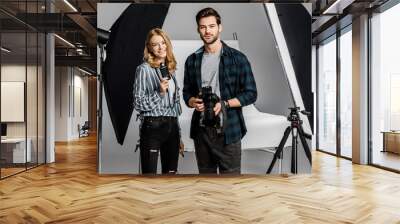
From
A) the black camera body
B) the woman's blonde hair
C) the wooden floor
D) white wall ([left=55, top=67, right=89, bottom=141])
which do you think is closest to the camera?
the wooden floor

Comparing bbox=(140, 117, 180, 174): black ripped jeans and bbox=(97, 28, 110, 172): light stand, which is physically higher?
bbox=(97, 28, 110, 172): light stand

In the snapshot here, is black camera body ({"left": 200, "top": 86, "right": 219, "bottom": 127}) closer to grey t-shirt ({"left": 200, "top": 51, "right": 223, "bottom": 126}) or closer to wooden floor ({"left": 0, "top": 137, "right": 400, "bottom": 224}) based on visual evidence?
grey t-shirt ({"left": 200, "top": 51, "right": 223, "bottom": 126})

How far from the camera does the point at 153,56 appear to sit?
21.1 ft

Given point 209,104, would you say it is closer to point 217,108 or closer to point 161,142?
point 217,108

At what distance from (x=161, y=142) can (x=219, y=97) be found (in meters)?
1.18

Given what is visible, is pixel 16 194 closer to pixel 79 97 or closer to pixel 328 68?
pixel 328 68

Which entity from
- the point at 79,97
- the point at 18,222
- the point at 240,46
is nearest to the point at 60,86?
the point at 79,97

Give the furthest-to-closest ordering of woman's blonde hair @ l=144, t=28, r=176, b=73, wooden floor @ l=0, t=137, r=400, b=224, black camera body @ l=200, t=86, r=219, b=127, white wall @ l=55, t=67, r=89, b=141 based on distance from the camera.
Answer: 1. white wall @ l=55, t=67, r=89, b=141
2. woman's blonde hair @ l=144, t=28, r=176, b=73
3. black camera body @ l=200, t=86, r=219, b=127
4. wooden floor @ l=0, t=137, r=400, b=224

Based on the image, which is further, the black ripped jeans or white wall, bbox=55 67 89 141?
white wall, bbox=55 67 89 141

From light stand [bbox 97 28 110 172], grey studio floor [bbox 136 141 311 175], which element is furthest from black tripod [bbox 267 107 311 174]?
light stand [bbox 97 28 110 172]

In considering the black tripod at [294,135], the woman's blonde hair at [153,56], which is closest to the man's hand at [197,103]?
the woman's blonde hair at [153,56]

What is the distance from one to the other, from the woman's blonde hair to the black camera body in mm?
640

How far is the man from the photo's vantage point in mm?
6285

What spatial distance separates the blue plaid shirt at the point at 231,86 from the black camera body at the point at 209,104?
0.10 meters
